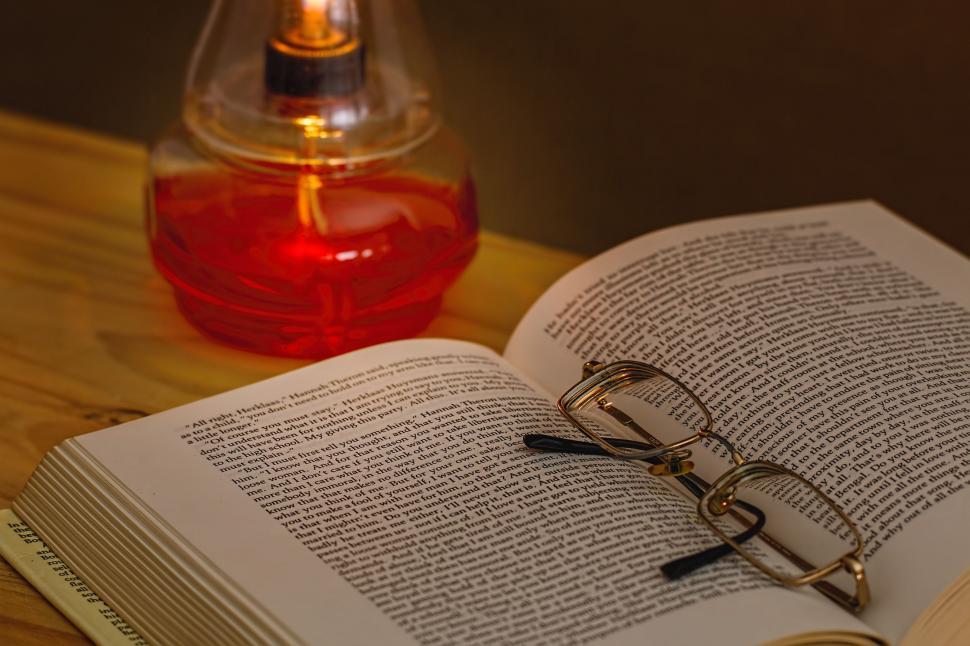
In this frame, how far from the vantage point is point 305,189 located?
0.77 m

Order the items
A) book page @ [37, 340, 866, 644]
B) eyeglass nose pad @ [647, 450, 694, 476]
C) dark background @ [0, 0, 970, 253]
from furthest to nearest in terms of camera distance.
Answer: dark background @ [0, 0, 970, 253], eyeglass nose pad @ [647, 450, 694, 476], book page @ [37, 340, 866, 644]

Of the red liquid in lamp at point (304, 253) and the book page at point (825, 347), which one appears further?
the red liquid in lamp at point (304, 253)

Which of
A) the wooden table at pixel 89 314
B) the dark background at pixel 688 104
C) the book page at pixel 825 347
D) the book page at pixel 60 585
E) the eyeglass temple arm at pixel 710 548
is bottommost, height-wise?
the book page at pixel 60 585

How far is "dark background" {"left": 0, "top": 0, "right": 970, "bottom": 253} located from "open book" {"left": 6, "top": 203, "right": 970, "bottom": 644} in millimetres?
194

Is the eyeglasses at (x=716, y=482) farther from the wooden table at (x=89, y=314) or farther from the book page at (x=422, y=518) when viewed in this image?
the wooden table at (x=89, y=314)

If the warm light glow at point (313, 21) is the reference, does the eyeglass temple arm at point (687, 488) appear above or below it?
below

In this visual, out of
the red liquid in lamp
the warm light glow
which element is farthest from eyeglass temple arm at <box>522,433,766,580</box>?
the warm light glow

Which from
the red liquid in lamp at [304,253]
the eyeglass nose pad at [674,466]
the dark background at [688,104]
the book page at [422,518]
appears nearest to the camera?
the book page at [422,518]

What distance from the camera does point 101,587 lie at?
1.86ft

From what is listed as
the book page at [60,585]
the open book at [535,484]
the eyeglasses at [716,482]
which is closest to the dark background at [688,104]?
the open book at [535,484]

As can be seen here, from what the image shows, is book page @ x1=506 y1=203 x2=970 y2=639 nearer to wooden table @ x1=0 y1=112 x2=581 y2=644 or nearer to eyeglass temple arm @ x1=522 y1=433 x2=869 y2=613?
eyeglass temple arm @ x1=522 y1=433 x2=869 y2=613

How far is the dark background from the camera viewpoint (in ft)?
2.93

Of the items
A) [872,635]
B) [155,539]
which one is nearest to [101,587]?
[155,539]

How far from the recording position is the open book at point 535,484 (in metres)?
0.52
